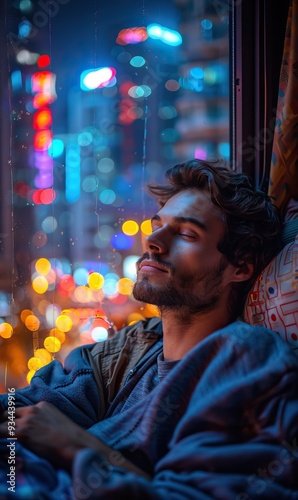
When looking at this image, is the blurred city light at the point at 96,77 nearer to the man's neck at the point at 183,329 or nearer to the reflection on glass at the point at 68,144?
the reflection on glass at the point at 68,144

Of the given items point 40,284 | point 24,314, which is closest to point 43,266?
point 40,284

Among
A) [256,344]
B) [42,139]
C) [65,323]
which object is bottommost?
[65,323]

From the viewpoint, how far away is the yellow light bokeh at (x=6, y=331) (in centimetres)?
161

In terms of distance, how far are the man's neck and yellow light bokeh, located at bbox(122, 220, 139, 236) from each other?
0.95 meters

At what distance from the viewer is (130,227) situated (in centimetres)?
235

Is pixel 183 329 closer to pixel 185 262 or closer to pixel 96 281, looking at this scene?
pixel 185 262

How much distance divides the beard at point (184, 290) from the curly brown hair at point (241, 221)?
6cm

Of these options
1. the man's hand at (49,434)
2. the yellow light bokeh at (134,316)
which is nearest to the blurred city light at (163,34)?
the yellow light bokeh at (134,316)

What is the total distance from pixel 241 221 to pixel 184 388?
0.57 m

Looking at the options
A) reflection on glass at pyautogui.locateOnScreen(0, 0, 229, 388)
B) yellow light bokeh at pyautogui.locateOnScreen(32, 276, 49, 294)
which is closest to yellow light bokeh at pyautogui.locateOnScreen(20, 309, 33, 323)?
reflection on glass at pyautogui.locateOnScreen(0, 0, 229, 388)

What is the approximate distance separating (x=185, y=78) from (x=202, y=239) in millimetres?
1608

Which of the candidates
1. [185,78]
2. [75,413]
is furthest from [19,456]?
[185,78]

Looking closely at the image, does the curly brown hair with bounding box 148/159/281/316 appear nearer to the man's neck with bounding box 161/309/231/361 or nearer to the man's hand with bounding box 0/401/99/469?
the man's neck with bounding box 161/309/231/361

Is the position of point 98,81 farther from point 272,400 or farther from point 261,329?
point 272,400
